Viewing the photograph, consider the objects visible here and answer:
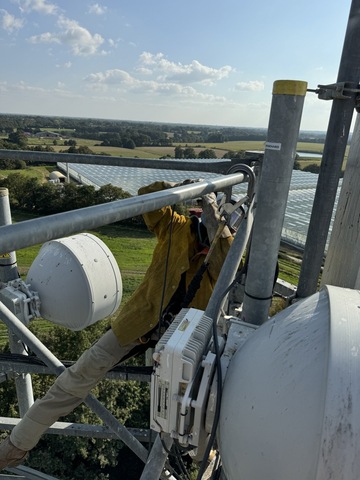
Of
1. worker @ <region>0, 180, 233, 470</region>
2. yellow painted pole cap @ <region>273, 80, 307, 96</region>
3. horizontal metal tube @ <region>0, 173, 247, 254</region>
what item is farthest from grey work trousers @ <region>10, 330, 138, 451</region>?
yellow painted pole cap @ <region>273, 80, 307, 96</region>

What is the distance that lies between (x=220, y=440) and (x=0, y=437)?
946 centimetres

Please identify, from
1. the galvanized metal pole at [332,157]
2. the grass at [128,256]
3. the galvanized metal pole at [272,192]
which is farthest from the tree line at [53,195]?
the galvanized metal pole at [272,192]

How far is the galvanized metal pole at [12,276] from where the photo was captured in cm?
373

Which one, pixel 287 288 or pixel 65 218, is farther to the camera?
pixel 287 288

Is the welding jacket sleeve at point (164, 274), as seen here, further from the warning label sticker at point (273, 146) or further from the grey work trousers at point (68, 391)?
the warning label sticker at point (273, 146)

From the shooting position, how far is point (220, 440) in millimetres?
1648

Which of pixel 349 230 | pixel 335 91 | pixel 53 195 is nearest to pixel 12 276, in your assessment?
pixel 349 230

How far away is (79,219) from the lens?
1.31 m

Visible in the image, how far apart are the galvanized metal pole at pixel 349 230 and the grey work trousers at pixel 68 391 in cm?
194

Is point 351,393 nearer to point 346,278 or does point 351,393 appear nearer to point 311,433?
point 311,433

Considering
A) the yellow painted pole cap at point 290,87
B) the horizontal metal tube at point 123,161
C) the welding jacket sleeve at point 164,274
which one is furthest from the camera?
the welding jacket sleeve at point 164,274

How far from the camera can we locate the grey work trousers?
3326 millimetres

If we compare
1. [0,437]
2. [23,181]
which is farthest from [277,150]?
[23,181]

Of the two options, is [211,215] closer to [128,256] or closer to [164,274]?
[164,274]
